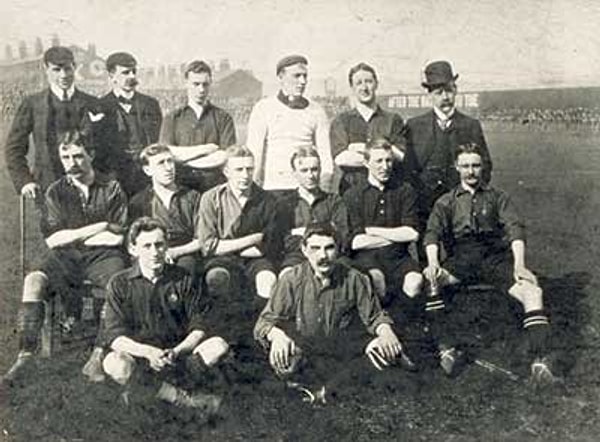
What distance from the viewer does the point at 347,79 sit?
4.59 meters

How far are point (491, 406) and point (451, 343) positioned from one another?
1.17ft

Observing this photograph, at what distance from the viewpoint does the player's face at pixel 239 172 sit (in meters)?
4.49

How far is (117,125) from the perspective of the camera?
4.50 m

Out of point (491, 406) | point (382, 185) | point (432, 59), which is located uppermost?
point (432, 59)

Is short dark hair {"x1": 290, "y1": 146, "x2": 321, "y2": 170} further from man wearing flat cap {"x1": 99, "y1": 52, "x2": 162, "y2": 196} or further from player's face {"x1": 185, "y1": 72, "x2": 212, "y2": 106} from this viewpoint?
man wearing flat cap {"x1": 99, "y1": 52, "x2": 162, "y2": 196}

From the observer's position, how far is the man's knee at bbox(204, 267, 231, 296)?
4.42 metres

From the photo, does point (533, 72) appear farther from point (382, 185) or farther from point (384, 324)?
point (384, 324)

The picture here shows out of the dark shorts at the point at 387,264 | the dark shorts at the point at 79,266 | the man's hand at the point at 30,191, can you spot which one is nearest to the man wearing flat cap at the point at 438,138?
the dark shorts at the point at 387,264

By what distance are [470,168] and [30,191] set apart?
2191 millimetres

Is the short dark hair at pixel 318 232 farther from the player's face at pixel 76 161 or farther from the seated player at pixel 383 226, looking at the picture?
the player's face at pixel 76 161

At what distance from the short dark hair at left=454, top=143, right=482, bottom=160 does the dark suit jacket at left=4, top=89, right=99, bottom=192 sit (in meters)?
1.83

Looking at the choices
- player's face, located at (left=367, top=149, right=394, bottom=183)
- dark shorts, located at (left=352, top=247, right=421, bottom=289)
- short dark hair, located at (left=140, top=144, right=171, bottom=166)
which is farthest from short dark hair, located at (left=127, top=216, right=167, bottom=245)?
player's face, located at (left=367, top=149, right=394, bottom=183)

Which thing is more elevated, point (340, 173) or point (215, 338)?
point (340, 173)

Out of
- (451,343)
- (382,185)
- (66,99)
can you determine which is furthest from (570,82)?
(66,99)
